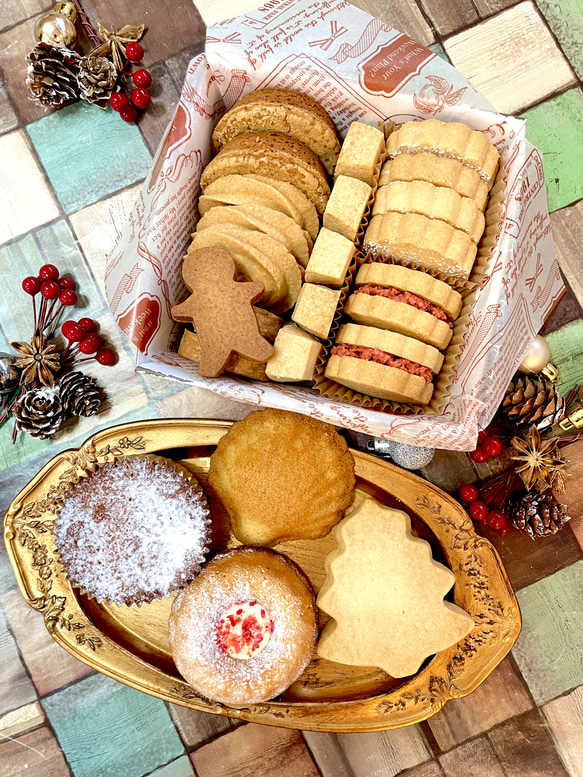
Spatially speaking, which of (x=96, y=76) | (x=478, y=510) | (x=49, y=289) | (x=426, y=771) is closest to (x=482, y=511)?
(x=478, y=510)

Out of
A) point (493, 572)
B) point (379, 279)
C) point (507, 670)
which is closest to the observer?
point (379, 279)

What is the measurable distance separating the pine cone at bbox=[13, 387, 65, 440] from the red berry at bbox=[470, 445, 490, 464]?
4.23ft

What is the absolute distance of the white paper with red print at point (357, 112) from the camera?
55.3 inches

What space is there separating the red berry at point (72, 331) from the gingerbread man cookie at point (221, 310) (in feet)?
1.66

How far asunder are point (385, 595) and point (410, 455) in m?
0.40

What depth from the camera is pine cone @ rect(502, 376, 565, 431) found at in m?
1.58

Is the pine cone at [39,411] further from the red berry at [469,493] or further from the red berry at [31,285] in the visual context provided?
the red berry at [469,493]

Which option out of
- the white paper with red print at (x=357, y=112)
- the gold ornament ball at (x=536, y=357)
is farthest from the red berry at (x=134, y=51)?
the gold ornament ball at (x=536, y=357)

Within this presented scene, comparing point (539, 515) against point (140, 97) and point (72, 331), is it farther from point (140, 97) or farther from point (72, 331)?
point (140, 97)

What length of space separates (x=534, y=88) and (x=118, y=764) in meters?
2.61

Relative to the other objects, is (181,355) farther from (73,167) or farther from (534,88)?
(534,88)

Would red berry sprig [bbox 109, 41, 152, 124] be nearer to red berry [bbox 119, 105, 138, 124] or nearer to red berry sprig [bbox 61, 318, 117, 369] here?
red berry [bbox 119, 105, 138, 124]

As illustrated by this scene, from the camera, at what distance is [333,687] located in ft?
5.30

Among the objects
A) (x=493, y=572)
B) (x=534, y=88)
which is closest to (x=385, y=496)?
(x=493, y=572)
